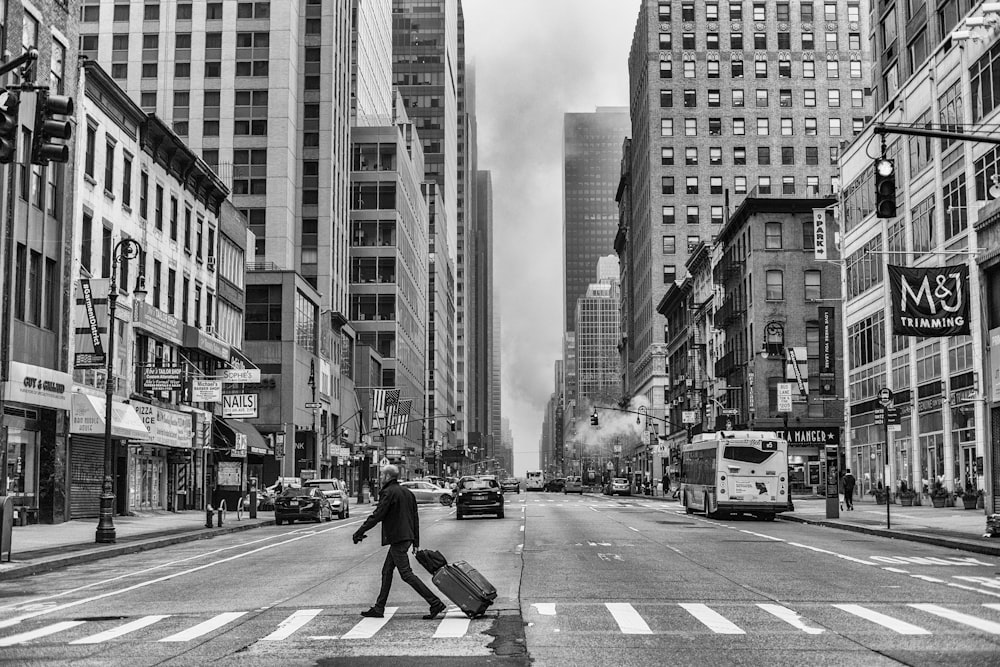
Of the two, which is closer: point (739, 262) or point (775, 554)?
point (775, 554)

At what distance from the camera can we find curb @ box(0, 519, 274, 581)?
21678 millimetres

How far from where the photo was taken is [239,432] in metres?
62.7

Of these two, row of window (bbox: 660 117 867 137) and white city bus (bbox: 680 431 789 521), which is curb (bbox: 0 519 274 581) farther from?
row of window (bbox: 660 117 867 137)

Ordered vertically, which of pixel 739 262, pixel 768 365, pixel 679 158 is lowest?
pixel 768 365

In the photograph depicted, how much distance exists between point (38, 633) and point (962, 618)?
10.9 metres

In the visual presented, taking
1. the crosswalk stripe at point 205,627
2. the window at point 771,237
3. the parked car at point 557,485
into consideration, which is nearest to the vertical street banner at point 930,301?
the crosswalk stripe at point 205,627

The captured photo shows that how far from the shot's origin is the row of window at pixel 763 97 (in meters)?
125

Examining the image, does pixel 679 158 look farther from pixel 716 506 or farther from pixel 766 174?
pixel 716 506

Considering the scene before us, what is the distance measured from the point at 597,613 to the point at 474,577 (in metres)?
1.74

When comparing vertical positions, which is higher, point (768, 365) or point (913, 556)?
point (768, 365)

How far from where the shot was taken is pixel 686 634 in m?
12.3

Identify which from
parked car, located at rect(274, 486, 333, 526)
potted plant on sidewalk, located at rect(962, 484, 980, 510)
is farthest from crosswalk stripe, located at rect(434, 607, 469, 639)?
potted plant on sidewalk, located at rect(962, 484, 980, 510)

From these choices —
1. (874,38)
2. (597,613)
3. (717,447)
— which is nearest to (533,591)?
(597,613)

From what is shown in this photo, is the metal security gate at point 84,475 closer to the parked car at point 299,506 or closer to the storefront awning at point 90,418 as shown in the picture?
the storefront awning at point 90,418
